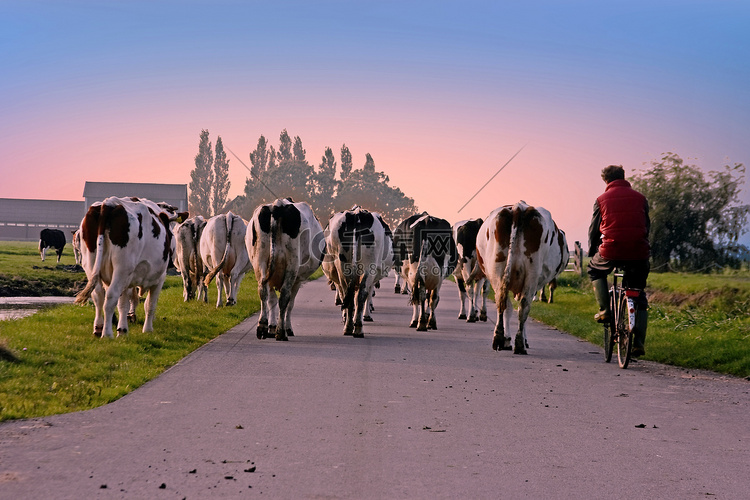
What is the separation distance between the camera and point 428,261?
1611 cm

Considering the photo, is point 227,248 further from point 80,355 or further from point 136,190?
point 136,190

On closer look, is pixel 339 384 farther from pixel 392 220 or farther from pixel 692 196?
pixel 392 220

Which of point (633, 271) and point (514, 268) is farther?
point (514, 268)

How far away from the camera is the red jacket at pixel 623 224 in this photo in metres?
10.6

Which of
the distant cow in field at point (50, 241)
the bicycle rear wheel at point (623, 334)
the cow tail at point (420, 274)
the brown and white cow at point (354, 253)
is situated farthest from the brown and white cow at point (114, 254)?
the distant cow in field at point (50, 241)

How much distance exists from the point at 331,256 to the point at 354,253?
2.52 ft

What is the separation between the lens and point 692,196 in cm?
3200

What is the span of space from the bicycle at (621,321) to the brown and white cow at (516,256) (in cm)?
142

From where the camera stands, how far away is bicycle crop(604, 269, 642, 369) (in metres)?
10.3

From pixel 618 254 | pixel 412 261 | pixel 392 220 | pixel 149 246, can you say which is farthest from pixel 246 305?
pixel 392 220

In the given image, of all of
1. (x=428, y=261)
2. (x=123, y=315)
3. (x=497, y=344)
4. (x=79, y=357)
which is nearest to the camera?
(x=79, y=357)

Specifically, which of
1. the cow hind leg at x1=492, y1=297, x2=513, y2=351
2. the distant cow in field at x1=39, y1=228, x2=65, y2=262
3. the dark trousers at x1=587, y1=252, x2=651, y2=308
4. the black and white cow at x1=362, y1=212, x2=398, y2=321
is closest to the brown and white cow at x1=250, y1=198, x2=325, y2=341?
the black and white cow at x1=362, y1=212, x2=398, y2=321

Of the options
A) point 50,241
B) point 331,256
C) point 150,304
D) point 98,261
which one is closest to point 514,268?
point 331,256

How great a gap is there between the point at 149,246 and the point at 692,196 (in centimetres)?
2455
